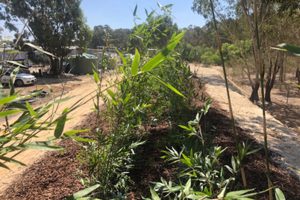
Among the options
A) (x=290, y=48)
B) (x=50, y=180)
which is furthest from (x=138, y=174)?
(x=290, y=48)

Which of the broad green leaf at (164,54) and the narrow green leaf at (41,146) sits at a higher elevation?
the broad green leaf at (164,54)

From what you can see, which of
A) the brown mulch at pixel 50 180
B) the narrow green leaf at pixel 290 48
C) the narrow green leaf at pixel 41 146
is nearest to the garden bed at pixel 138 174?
the brown mulch at pixel 50 180

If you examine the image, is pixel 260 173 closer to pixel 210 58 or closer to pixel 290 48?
pixel 290 48

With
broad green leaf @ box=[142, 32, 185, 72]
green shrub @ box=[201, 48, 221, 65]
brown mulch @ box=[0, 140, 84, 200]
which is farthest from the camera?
green shrub @ box=[201, 48, 221, 65]

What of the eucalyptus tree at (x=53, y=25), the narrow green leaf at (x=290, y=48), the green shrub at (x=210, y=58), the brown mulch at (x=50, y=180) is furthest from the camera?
the green shrub at (x=210, y=58)

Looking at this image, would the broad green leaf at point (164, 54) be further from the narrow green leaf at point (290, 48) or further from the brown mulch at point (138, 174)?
the brown mulch at point (138, 174)

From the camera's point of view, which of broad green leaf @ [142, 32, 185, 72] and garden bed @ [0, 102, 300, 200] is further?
garden bed @ [0, 102, 300, 200]

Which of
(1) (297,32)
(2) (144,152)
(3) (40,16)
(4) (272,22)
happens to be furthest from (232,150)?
(3) (40,16)

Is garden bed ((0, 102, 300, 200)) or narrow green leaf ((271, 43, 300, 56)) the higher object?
narrow green leaf ((271, 43, 300, 56))

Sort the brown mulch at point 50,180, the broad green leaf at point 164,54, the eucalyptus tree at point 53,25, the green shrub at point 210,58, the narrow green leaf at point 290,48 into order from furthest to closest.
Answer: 1. the green shrub at point 210,58
2. the eucalyptus tree at point 53,25
3. the brown mulch at point 50,180
4. the broad green leaf at point 164,54
5. the narrow green leaf at point 290,48

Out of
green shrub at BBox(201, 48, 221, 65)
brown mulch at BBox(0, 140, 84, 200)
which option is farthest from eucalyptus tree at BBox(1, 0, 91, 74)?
brown mulch at BBox(0, 140, 84, 200)

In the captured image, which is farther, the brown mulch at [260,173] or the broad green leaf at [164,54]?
the brown mulch at [260,173]

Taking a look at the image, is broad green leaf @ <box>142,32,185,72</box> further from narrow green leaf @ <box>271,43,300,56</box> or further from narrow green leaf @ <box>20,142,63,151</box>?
narrow green leaf @ <box>20,142,63,151</box>

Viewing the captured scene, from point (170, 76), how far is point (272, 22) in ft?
51.0
